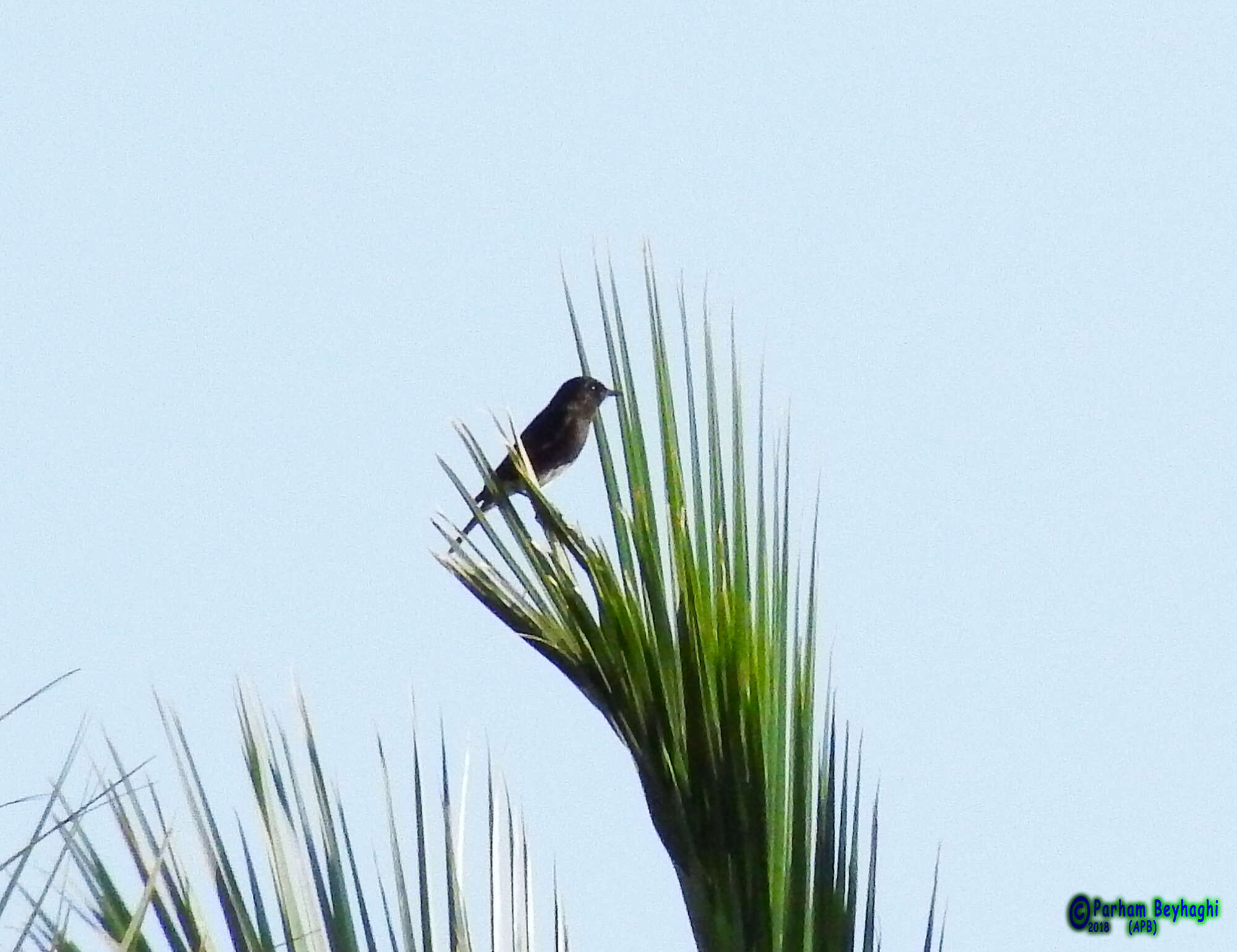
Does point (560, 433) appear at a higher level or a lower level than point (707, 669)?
higher

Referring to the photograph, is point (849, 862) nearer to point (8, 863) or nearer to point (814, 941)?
point (814, 941)

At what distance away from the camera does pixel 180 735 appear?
205 cm

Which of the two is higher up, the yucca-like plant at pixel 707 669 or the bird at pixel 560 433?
the bird at pixel 560 433

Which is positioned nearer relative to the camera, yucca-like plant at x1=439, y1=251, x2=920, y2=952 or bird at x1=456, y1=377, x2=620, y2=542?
yucca-like plant at x1=439, y1=251, x2=920, y2=952

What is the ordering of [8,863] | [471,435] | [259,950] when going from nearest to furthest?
[8,863] → [259,950] → [471,435]

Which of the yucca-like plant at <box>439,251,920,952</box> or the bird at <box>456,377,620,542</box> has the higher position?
the bird at <box>456,377,620,542</box>

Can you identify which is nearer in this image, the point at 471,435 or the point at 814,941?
the point at 814,941

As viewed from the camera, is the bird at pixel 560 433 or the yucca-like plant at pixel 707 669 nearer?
the yucca-like plant at pixel 707 669

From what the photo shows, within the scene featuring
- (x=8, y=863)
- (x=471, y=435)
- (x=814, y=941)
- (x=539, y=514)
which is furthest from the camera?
(x=471, y=435)

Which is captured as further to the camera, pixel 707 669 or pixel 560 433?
pixel 560 433

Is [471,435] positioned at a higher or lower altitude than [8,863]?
higher

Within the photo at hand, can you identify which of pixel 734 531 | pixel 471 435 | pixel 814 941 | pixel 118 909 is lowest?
pixel 814 941

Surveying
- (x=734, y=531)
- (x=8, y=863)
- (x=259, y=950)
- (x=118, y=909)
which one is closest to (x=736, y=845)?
(x=734, y=531)

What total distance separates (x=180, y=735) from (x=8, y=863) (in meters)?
0.80
